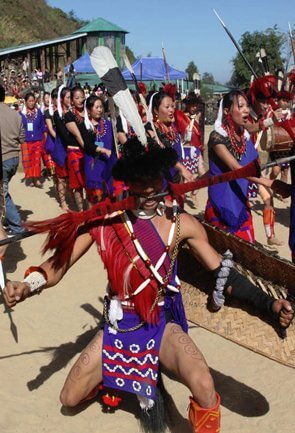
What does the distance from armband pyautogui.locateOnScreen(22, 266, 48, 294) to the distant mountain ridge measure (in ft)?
125

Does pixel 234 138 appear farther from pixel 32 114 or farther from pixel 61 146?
pixel 32 114

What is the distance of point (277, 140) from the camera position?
13.1ft

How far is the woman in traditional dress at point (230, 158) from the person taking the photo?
429 cm

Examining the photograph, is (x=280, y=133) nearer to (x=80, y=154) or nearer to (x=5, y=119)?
(x=5, y=119)

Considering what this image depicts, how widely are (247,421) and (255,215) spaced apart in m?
5.19

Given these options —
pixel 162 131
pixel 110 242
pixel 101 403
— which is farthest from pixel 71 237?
pixel 162 131

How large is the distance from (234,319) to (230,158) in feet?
4.69

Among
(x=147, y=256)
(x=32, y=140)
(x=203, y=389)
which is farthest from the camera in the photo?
(x=32, y=140)

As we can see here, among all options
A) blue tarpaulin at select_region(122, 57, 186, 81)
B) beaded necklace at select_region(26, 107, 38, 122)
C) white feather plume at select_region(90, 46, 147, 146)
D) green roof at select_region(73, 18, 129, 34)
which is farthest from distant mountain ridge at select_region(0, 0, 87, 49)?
white feather plume at select_region(90, 46, 147, 146)

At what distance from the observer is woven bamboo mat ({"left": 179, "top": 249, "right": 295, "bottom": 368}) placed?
302 centimetres

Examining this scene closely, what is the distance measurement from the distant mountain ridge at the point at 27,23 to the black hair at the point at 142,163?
3811 centimetres

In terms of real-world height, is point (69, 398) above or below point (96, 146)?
below

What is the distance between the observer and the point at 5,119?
595 cm

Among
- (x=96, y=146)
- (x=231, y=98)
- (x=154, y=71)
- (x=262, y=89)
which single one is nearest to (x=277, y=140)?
(x=231, y=98)
